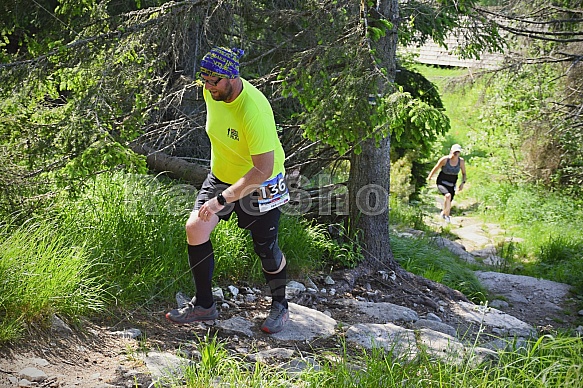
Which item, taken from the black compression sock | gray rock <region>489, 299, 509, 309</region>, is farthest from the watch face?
gray rock <region>489, 299, 509, 309</region>

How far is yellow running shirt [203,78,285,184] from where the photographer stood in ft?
13.9

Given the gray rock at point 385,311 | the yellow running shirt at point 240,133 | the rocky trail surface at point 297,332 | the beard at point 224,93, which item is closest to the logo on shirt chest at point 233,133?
the yellow running shirt at point 240,133

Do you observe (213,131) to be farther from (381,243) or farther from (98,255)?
(381,243)

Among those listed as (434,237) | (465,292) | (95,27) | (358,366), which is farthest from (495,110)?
(358,366)

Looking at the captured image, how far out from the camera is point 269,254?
15.8ft

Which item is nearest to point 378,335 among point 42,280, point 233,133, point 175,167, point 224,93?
point 233,133

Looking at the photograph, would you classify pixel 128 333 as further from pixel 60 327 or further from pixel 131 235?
pixel 131 235

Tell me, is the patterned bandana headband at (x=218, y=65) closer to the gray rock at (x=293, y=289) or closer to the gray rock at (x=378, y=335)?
the gray rock at (x=378, y=335)

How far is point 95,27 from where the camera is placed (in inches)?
231

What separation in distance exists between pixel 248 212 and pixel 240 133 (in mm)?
601

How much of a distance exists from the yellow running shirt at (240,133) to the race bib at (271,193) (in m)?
0.06

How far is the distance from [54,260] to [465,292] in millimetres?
4728

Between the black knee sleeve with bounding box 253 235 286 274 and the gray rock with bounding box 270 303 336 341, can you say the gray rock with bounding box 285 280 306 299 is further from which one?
the black knee sleeve with bounding box 253 235 286 274

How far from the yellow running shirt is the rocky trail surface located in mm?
1150
